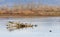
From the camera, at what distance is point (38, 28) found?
260cm

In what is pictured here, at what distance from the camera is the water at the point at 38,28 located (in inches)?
97.8

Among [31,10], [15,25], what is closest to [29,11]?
[31,10]

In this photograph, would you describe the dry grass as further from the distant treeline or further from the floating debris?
the floating debris

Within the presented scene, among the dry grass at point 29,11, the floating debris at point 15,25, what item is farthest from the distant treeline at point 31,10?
the floating debris at point 15,25

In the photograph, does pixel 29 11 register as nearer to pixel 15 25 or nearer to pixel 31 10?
pixel 31 10

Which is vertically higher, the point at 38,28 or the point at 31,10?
the point at 31,10

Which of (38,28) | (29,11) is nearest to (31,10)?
(29,11)

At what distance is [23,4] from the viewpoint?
9.09 feet

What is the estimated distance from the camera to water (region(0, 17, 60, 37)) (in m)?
2.48

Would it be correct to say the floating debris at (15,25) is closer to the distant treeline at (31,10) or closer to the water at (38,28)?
the water at (38,28)

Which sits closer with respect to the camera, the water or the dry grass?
the water

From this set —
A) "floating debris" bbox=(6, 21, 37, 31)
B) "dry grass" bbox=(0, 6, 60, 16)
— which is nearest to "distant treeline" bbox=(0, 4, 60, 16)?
"dry grass" bbox=(0, 6, 60, 16)

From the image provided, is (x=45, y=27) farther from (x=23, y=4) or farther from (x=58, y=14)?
(x=23, y=4)

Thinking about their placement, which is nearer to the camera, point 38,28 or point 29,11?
point 38,28
